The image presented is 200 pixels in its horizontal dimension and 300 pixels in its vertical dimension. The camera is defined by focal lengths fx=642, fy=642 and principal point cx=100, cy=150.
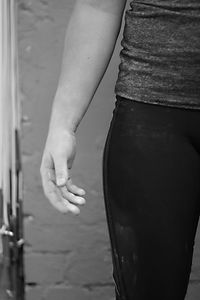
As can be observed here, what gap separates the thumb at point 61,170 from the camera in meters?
0.95

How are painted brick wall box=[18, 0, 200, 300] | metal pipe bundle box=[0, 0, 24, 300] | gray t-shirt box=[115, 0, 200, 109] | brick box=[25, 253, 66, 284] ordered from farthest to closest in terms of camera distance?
brick box=[25, 253, 66, 284] → painted brick wall box=[18, 0, 200, 300] → metal pipe bundle box=[0, 0, 24, 300] → gray t-shirt box=[115, 0, 200, 109]

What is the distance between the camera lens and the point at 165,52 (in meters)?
0.90

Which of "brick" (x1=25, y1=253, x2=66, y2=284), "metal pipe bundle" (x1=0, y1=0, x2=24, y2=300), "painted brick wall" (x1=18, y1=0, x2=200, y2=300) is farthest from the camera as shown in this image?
"brick" (x1=25, y1=253, x2=66, y2=284)

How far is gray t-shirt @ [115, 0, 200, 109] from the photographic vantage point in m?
0.89

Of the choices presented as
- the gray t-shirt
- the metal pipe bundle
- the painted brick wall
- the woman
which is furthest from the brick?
the gray t-shirt

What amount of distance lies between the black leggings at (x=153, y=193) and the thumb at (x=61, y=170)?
67mm

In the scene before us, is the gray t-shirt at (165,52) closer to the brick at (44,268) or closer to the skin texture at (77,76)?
the skin texture at (77,76)

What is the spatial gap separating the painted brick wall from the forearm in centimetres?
47

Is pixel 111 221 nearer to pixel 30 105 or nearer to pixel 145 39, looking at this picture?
pixel 145 39

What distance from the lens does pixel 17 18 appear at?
145cm

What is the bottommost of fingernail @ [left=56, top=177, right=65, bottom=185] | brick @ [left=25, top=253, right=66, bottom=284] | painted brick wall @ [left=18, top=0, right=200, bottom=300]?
brick @ [left=25, top=253, right=66, bottom=284]

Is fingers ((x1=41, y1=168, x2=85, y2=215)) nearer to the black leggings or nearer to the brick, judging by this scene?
the black leggings

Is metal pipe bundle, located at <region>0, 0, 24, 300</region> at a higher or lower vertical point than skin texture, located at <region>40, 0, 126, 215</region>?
lower

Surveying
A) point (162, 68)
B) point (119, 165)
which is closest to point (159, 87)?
point (162, 68)
